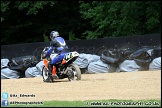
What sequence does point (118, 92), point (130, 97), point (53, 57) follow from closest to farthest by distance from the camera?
point (130, 97)
point (118, 92)
point (53, 57)

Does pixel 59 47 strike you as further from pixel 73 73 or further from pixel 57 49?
pixel 73 73

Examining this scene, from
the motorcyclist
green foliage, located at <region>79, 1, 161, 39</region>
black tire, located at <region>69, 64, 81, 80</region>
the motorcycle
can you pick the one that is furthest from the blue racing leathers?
green foliage, located at <region>79, 1, 161, 39</region>

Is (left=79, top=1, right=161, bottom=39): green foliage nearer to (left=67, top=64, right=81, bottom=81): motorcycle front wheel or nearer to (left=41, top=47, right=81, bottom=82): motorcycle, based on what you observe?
(left=41, top=47, right=81, bottom=82): motorcycle

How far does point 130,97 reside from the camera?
11.3 meters

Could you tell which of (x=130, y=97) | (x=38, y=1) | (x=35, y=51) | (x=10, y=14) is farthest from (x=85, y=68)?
(x=10, y=14)

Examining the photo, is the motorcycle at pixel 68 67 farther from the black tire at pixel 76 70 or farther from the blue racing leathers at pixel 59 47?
the blue racing leathers at pixel 59 47

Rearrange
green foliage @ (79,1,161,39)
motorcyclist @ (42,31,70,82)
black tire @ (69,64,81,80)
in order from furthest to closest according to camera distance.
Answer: green foliage @ (79,1,161,39)
motorcyclist @ (42,31,70,82)
black tire @ (69,64,81,80)

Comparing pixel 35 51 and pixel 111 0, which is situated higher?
pixel 111 0

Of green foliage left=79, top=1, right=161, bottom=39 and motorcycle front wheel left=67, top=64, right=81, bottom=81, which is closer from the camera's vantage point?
motorcycle front wheel left=67, top=64, right=81, bottom=81

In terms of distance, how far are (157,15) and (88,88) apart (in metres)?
17.7

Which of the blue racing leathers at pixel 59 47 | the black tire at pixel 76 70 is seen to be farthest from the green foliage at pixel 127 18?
the black tire at pixel 76 70

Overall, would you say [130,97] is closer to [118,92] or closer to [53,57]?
[118,92]

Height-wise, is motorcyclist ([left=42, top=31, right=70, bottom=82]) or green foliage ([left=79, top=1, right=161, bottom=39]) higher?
green foliage ([left=79, top=1, right=161, bottom=39])

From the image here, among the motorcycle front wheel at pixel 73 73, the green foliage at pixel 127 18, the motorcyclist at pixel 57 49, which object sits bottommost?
the motorcycle front wheel at pixel 73 73
